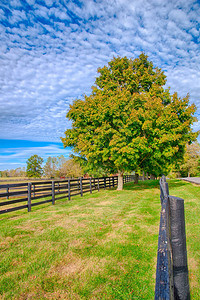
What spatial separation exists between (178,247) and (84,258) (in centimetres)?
268

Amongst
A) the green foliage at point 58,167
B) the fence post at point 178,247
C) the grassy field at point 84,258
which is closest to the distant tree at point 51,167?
the green foliage at point 58,167

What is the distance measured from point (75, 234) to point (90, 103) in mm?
11853

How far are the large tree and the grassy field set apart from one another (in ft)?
25.1

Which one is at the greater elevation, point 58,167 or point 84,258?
point 58,167

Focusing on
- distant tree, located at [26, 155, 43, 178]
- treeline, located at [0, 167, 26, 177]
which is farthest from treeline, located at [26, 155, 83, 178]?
treeline, located at [0, 167, 26, 177]

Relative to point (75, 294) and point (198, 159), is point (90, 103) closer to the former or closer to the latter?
point (75, 294)

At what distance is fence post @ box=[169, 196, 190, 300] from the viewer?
5.75 ft

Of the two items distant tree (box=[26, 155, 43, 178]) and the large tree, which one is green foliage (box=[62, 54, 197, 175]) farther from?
distant tree (box=[26, 155, 43, 178])

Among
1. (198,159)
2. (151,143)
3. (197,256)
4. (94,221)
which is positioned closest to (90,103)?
(151,143)

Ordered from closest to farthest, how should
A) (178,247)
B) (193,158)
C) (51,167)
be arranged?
(178,247)
(193,158)
(51,167)

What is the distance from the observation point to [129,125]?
45.3ft

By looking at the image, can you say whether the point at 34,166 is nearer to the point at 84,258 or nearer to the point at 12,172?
the point at 12,172

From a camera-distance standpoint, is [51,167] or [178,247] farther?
[51,167]

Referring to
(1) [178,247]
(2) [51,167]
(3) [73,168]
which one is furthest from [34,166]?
(1) [178,247]
